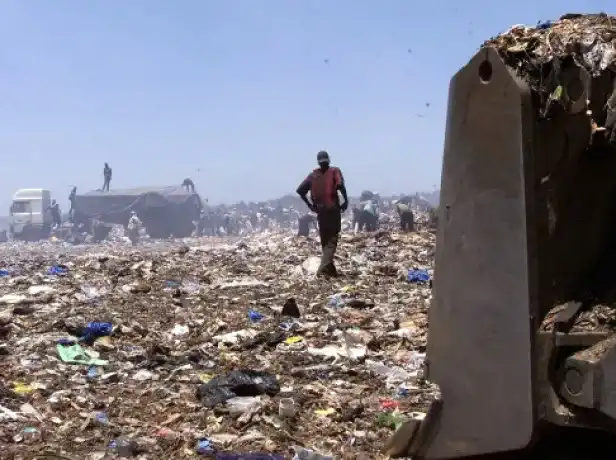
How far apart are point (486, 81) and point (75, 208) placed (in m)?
31.7

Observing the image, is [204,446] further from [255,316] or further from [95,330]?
[255,316]

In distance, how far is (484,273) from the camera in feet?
5.23

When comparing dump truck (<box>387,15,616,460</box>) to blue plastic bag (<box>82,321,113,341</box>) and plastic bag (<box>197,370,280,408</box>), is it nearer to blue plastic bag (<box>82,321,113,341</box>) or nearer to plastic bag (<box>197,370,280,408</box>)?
plastic bag (<box>197,370,280,408</box>)

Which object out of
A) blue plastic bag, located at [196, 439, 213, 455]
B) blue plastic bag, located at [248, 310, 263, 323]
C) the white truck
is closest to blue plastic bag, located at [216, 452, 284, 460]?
blue plastic bag, located at [196, 439, 213, 455]

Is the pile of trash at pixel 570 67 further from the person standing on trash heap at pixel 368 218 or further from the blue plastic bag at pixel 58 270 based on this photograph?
the person standing on trash heap at pixel 368 218

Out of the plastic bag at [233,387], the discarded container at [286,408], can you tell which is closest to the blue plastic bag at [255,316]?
the plastic bag at [233,387]

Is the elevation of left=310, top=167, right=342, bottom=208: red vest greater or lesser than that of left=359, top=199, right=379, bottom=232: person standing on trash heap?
greater

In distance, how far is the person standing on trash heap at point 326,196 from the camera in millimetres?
9719

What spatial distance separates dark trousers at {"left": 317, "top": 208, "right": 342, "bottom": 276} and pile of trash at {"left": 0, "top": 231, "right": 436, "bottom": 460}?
290mm

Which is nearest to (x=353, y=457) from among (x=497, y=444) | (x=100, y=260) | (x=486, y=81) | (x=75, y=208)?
(x=497, y=444)

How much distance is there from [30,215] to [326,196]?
25820mm

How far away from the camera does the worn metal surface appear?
1514 millimetres

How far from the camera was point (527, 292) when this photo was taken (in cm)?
151

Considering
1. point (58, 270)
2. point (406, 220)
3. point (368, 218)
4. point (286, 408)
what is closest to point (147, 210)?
point (368, 218)
